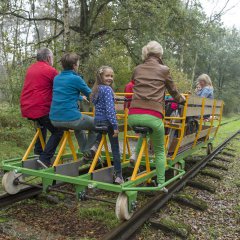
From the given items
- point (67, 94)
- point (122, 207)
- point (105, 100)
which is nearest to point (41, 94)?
point (67, 94)

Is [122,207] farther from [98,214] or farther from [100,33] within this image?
[100,33]

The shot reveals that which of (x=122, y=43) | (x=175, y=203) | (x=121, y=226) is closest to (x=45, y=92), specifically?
(x=121, y=226)

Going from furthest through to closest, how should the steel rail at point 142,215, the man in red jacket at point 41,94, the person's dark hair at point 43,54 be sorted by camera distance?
the person's dark hair at point 43,54 < the man in red jacket at point 41,94 < the steel rail at point 142,215

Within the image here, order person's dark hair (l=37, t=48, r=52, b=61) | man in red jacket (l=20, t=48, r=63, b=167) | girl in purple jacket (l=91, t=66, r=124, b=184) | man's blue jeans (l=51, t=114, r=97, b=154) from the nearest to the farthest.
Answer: girl in purple jacket (l=91, t=66, r=124, b=184), man's blue jeans (l=51, t=114, r=97, b=154), man in red jacket (l=20, t=48, r=63, b=167), person's dark hair (l=37, t=48, r=52, b=61)

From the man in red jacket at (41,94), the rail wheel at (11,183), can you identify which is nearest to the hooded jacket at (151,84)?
the man in red jacket at (41,94)

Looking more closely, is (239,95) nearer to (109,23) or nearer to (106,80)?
(109,23)

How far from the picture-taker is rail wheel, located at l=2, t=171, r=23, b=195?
4.80 meters

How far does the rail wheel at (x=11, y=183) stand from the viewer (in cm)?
480

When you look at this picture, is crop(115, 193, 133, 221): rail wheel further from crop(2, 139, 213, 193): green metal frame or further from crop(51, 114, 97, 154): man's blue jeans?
crop(51, 114, 97, 154): man's blue jeans

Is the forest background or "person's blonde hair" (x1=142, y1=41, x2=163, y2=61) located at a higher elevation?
the forest background

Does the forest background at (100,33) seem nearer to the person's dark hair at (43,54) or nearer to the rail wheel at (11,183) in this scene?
the person's dark hair at (43,54)

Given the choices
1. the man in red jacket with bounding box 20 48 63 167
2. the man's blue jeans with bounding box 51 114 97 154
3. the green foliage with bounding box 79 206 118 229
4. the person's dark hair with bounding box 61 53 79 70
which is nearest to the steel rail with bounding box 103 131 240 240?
the green foliage with bounding box 79 206 118 229

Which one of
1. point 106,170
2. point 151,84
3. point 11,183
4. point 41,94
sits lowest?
point 11,183

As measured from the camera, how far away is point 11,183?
4.89 meters
